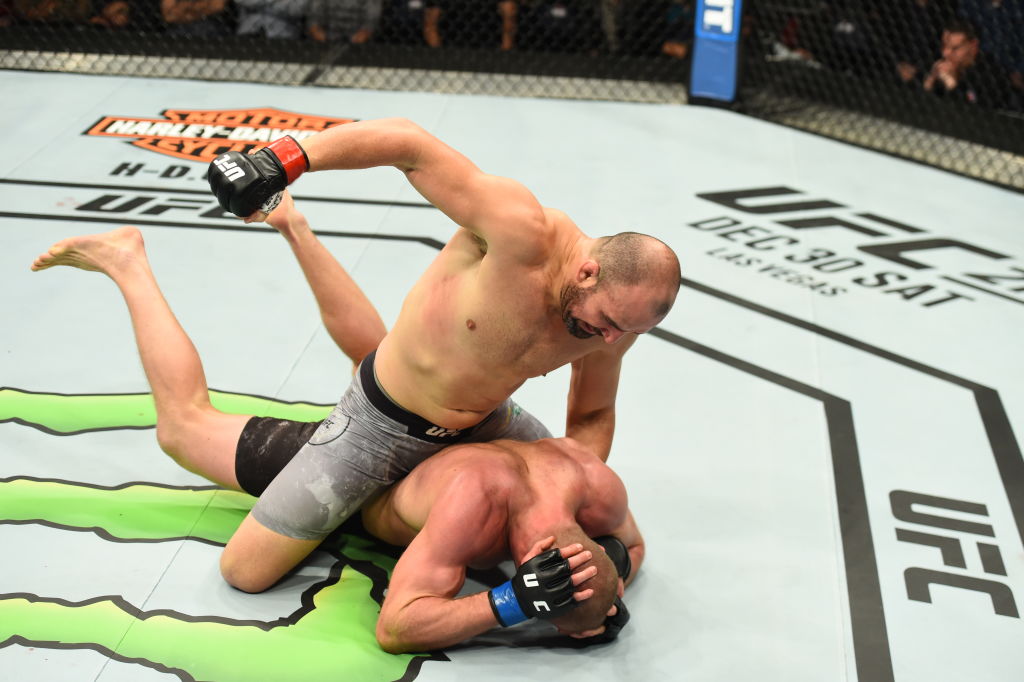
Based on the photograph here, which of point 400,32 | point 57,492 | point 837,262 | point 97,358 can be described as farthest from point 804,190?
point 57,492

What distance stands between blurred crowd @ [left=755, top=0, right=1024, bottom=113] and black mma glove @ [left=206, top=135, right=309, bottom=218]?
3993 mm

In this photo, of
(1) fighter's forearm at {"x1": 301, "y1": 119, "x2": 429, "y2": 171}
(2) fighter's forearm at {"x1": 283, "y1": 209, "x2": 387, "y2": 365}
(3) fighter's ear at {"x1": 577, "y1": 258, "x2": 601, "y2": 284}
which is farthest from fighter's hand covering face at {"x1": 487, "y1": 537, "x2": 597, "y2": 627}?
(2) fighter's forearm at {"x1": 283, "y1": 209, "x2": 387, "y2": 365}

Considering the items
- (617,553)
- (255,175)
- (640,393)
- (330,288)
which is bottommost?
(640,393)

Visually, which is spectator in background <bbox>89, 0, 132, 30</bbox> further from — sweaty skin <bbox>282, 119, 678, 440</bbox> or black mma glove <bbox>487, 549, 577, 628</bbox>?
black mma glove <bbox>487, 549, 577, 628</bbox>

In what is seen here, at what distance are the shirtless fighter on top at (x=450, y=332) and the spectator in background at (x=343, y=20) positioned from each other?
136 inches

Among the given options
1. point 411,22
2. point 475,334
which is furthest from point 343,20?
point 475,334

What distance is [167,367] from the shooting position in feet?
8.44

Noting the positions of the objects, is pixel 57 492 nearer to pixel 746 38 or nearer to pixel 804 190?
pixel 804 190

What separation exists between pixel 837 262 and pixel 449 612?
7.79 feet

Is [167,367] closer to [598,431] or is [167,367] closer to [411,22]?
[598,431]

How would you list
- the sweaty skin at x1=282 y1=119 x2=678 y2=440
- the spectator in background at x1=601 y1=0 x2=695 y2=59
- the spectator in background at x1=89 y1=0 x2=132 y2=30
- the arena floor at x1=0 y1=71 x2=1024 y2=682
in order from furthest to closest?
the spectator in background at x1=89 y1=0 x2=132 y2=30, the spectator in background at x1=601 y1=0 x2=695 y2=59, the arena floor at x1=0 y1=71 x2=1024 y2=682, the sweaty skin at x1=282 y1=119 x2=678 y2=440

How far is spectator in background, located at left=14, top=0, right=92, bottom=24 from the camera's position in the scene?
5.38 metres

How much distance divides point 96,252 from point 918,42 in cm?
410

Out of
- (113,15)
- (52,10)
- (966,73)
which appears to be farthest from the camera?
(113,15)
